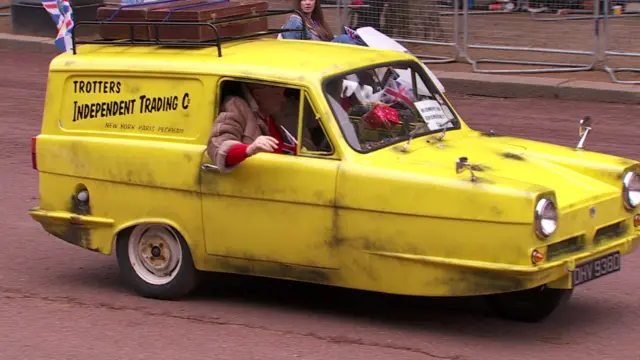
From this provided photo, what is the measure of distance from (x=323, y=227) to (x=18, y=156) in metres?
5.94

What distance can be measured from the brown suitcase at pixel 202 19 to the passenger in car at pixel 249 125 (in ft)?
1.76

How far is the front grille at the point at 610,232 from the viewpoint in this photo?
6.26 m

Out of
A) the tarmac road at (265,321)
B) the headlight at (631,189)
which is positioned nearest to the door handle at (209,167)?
the tarmac road at (265,321)

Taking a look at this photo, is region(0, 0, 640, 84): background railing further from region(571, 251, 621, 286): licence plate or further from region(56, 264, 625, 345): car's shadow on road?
region(571, 251, 621, 286): licence plate

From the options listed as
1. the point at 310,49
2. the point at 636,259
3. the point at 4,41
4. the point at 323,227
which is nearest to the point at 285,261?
the point at 323,227

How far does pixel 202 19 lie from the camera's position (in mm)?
7074

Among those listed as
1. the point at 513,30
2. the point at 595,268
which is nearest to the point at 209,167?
the point at 595,268

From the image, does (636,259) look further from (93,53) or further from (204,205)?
(93,53)

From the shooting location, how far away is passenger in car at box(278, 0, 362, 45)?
350 inches

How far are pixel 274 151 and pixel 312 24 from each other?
3.03 meters

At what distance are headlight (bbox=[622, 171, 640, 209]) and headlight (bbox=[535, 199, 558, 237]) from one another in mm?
801

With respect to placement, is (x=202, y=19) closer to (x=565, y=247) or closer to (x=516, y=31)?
(x=565, y=247)

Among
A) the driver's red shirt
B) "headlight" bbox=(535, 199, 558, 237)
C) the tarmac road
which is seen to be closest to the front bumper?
"headlight" bbox=(535, 199, 558, 237)

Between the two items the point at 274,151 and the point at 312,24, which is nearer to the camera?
the point at 274,151
